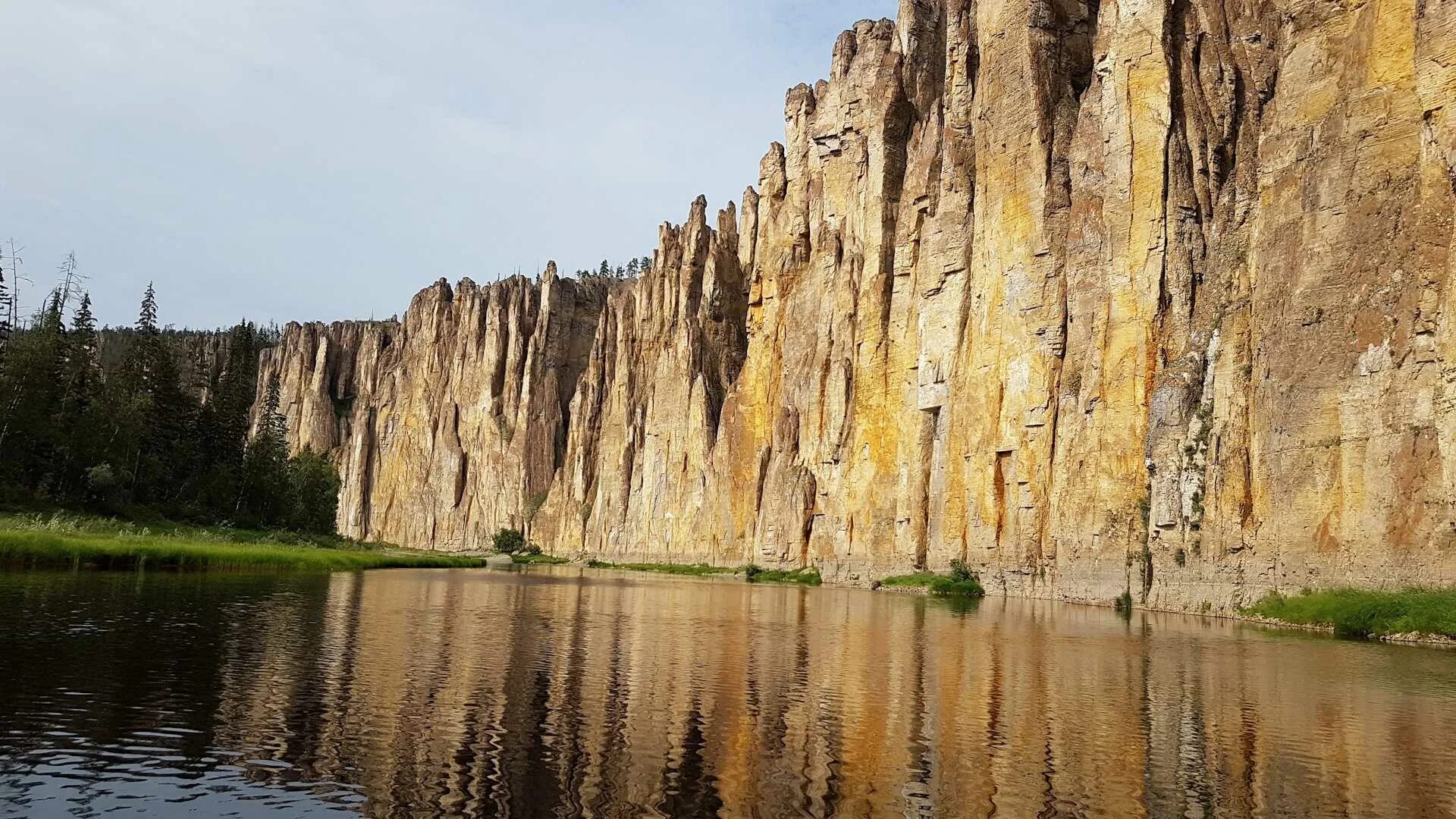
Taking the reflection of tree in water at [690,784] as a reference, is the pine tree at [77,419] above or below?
above

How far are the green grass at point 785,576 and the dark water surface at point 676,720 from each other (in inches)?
1894

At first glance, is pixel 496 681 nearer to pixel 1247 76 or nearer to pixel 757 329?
pixel 1247 76

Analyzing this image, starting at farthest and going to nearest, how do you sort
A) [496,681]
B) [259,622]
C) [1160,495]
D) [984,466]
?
[984,466]
[1160,495]
[259,622]
[496,681]

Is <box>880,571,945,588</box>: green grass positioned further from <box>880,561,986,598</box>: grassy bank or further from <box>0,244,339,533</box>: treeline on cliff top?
<box>0,244,339,533</box>: treeline on cliff top

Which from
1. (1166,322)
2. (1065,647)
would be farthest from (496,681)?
(1166,322)

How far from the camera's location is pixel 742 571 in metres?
92.6

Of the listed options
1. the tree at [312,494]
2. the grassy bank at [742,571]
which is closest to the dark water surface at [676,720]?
the grassy bank at [742,571]

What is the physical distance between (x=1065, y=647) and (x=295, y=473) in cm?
9989

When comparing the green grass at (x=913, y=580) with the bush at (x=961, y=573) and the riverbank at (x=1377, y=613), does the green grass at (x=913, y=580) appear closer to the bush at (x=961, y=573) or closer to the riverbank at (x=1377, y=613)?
the bush at (x=961, y=573)

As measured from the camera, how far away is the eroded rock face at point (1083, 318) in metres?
39.9

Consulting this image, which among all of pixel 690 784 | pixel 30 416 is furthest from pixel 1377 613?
pixel 30 416

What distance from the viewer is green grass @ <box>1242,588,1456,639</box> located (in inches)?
1324

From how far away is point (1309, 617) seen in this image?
38219mm

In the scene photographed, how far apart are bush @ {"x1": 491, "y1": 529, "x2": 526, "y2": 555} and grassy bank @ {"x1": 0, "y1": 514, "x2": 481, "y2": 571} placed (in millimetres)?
69322
